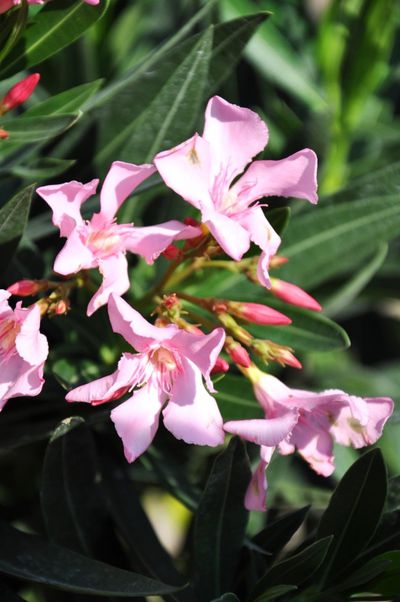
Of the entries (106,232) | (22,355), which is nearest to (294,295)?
(106,232)

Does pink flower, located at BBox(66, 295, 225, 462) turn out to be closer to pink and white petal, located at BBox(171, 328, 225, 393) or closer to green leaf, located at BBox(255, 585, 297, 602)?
pink and white petal, located at BBox(171, 328, 225, 393)

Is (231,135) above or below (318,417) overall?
above

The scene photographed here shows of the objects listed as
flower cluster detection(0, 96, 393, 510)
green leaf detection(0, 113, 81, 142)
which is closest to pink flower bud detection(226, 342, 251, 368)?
flower cluster detection(0, 96, 393, 510)

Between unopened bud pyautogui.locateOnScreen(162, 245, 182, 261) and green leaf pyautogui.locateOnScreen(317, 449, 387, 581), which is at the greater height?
unopened bud pyautogui.locateOnScreen(162, 245, 182, 261)

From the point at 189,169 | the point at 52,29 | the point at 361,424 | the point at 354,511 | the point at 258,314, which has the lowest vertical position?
the point at 354,511

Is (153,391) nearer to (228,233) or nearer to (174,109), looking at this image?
(228,233)
